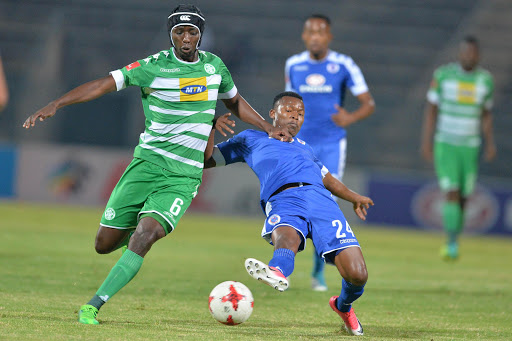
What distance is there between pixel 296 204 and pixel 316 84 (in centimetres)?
317

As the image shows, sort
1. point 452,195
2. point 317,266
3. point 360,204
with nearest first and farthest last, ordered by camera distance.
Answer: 1. point 360,204
2. point 317,266
3. point 452,195

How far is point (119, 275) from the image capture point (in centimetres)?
584

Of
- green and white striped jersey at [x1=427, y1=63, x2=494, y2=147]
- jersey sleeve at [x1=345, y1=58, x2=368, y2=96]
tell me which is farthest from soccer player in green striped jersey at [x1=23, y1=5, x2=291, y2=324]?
green and white striped jersey at [x1=427, y1=63, x2=494, y2=147]

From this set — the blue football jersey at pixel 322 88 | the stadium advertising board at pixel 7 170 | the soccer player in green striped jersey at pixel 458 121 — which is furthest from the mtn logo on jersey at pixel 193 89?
the stadium advertising board at pixel 7 170

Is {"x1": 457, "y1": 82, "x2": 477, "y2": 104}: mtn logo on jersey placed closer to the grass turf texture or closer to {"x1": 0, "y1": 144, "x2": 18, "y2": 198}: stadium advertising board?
the grass turf texture

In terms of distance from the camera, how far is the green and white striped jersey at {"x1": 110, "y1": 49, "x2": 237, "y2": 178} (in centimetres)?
634

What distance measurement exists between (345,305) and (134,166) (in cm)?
187

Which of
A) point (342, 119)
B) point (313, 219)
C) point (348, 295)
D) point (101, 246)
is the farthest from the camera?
point (342, 119)

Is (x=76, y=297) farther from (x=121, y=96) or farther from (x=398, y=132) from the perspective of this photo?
(x=398, y=132)

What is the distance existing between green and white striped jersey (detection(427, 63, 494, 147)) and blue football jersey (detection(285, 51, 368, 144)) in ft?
14.3

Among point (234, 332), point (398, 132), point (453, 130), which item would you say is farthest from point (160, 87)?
point (398, 132)

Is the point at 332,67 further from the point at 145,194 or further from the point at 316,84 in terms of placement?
the point at 145,194

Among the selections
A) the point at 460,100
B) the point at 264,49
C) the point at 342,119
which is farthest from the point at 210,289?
the point at 264,49

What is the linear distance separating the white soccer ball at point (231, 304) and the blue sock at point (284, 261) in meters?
0.28
